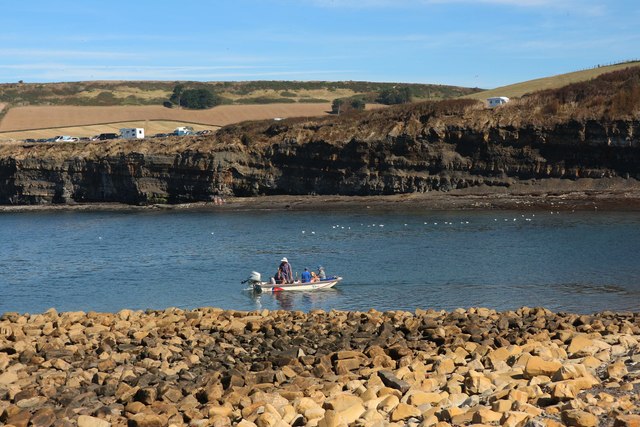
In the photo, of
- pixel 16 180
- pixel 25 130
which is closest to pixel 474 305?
pixel 16 180

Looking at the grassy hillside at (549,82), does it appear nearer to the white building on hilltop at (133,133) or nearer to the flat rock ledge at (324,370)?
the white building on hilltop at (133,133)

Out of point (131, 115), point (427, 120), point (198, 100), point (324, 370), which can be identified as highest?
point (198, 100)

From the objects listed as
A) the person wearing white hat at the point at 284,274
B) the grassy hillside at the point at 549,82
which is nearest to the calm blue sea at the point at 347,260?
the person wearing white hat at the point at 284,274

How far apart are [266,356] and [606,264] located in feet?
70.0

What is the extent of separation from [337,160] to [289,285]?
39027mm

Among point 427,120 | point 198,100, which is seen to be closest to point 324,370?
point 427,120

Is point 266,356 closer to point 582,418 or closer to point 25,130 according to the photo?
point 582,418

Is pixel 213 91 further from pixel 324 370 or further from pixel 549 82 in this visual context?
pixel 324 370

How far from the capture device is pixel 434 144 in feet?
228

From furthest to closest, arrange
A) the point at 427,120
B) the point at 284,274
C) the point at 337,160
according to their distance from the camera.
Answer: the point at 337,160
the point at 427,120
the point at 284,274

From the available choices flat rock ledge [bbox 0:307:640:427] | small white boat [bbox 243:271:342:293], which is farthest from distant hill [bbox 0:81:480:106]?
flat rock ledge [bbox 0:307:640:427]

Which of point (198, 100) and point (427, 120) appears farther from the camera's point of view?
point (198, 100)

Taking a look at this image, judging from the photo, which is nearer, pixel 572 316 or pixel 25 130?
pixel 572 316

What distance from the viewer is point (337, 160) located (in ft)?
241
